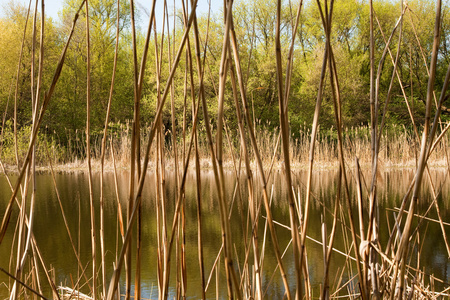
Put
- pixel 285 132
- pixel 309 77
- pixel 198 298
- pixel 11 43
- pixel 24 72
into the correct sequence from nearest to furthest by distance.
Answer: pixel 285 132 → pixel 198 298 → pixel 24 72 → pixel 11 43 → pixel 309 77

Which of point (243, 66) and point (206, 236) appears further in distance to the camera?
point (243, 66)

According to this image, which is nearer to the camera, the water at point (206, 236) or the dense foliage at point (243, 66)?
the water at point (206, 236)

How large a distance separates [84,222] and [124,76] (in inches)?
557

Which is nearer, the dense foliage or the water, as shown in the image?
the water

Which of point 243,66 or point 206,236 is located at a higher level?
point 243,66

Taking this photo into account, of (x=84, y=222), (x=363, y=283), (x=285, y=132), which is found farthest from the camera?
(x=84, y=222)

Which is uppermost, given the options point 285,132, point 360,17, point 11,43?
point 360,17

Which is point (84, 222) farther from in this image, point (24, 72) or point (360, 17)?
point (360, 17)

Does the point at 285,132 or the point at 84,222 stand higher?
the point at 285,132

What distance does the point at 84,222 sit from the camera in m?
3.67

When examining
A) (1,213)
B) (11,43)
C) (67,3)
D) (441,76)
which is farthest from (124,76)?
(1,213)

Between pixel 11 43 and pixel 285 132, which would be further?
pixel 11 43

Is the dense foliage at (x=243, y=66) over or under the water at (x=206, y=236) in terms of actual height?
over

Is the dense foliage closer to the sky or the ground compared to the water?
closer to the sky
